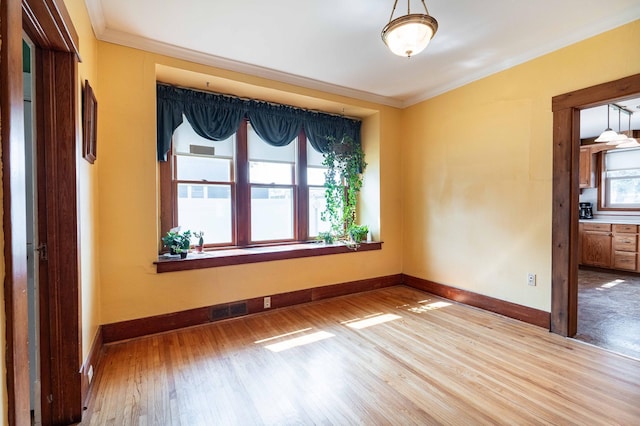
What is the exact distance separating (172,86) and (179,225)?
4.86 feet

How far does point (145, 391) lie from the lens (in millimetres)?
1983

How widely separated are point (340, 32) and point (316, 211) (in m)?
2.32

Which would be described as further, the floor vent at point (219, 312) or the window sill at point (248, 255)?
the floor vent at point (219, 312)

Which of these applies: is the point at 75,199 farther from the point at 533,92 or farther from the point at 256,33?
the point at 533,92

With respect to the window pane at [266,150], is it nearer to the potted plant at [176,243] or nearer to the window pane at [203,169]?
the window pane at [203,169]

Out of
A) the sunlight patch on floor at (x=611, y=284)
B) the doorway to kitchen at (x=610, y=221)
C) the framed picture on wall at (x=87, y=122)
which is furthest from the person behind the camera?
the sunlight patch on floor at (x=611, y=284)

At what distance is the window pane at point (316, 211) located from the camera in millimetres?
4258

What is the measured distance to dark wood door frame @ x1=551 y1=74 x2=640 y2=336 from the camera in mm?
2697

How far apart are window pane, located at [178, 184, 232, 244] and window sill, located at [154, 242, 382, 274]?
0.24 metres

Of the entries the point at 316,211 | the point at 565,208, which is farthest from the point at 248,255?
the point at 565,208

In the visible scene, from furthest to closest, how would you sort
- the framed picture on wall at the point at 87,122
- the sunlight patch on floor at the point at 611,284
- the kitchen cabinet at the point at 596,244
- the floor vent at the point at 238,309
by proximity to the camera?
the kitchen cabinet at the point at 596,244 → the sunlight patch on floor at the point at 611,284 → the floor vent at the point at 238,309 → the framed picture on wall at the point at 87,122

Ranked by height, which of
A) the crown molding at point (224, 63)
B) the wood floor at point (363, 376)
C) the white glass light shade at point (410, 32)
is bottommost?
the wood floor at point (363, 376)

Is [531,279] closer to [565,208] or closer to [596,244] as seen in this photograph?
[565,208]

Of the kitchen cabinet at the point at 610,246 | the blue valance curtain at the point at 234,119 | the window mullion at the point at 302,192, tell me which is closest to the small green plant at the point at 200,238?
the blue valance curtain at the point at 234,119
